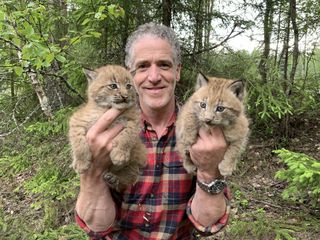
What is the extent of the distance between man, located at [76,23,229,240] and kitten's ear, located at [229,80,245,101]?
448mm

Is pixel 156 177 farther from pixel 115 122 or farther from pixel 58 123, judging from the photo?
pixel 58 123

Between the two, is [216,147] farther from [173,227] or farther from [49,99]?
[49,99]

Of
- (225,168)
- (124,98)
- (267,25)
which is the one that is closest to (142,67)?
(124,98)

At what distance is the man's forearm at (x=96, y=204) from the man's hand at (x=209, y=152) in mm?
691

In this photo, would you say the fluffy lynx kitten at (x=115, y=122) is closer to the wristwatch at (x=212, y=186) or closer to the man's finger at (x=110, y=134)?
the man's finger at (x=110, y=134)

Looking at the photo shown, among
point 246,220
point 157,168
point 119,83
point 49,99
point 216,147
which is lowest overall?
point 246,220

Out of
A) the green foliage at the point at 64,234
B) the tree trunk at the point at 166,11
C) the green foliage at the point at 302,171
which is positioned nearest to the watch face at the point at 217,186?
the green foliage at the point at 302,171

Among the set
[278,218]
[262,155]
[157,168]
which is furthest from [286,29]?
[157,168]

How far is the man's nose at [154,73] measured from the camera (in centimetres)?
302

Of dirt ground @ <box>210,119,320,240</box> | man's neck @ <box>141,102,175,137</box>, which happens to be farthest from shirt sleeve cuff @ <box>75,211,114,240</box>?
dirt ground @ <box>210,119,320,240</box>

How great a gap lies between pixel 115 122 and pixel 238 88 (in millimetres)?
1005

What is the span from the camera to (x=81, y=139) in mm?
2574

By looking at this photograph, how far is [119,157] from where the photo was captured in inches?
99.2

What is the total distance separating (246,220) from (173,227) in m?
2.97
